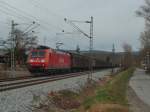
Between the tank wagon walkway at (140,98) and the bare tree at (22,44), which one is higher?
the bare tree at (22,44)

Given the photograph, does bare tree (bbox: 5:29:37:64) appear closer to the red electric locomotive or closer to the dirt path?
the red electric locomotive

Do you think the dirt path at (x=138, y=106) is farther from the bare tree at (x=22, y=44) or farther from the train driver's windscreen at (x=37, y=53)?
the bare tree at (x=22, y=44)

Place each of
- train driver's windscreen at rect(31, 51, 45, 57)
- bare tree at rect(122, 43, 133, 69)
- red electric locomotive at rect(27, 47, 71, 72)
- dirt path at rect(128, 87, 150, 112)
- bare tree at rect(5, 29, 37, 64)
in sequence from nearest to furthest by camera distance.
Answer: dirt path at rect(128, 87, 150, 112) < red electric locomotive at rect(27, 47, 71, 72) < train driver's windscreen at rect(31, 51, 45, 57) < bare tree at rect(5, 29, 37, 64) < bare tree at rect(122, 43, 133, 69)

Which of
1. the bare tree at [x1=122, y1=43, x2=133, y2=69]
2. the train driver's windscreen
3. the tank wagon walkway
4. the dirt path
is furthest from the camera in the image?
the bare tree at [x1=122, y1=43, x2=133, y2=69]

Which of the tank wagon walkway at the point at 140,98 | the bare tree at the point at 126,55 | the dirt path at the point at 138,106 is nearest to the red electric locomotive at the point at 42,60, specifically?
the tank wagon walkway at the point at 140,98

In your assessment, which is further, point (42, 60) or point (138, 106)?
point (42, 60)

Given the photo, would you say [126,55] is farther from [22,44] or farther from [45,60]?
[45,60]

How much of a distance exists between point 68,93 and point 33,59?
25268mm

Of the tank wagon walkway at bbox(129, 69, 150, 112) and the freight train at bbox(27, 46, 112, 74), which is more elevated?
the freight train at bbox(27, 46, 112, 74)

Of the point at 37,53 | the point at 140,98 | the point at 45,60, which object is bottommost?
the point at 140,98

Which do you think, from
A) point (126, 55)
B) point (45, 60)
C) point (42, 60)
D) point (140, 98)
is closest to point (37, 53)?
point (42, 60)

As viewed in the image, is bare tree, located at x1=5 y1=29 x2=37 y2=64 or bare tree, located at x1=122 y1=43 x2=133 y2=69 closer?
bare tree, located at x1=5 y1=29 x2=37 y2=64

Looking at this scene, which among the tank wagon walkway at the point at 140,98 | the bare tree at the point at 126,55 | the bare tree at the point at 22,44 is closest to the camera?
the tank wagon walkway at the point at 140,98

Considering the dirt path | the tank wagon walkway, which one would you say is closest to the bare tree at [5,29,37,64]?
the tank wagon walkway
